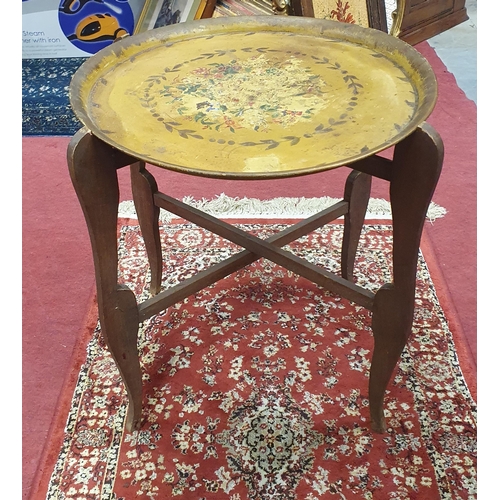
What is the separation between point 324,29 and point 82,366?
99 cm

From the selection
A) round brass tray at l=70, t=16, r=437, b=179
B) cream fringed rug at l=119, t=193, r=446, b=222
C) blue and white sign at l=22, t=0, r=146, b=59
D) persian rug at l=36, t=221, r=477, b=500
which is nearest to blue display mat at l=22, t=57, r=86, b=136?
blue and white sign at l=22, t=0, r=146, b=59

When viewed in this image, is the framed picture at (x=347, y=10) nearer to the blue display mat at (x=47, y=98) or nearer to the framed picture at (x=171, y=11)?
the framed picture at (x=171, y=11)

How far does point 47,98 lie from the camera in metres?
2.65

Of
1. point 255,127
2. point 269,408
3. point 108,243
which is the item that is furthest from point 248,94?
point 269,408

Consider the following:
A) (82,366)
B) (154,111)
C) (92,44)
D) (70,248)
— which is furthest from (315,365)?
(92,44)

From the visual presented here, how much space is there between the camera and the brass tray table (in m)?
1.00

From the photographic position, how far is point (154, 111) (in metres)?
1.13

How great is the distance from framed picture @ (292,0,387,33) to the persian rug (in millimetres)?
1388

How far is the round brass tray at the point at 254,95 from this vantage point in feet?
3.25

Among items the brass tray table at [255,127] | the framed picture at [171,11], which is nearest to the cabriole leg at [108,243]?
the brass tray table at [255,127]

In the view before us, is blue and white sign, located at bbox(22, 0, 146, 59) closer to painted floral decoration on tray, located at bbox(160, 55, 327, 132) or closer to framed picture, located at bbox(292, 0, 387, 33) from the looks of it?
framed picture, located at bbox(292, 0, 387, 33)

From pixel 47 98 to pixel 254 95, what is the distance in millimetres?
1771

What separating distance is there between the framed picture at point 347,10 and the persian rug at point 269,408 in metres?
1.39

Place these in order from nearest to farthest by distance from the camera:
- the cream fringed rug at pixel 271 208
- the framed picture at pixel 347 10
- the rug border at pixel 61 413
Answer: the rug border at pixel 61 413 → the cream fringed rug at pixel 271 208 → the framed picture at pixel 347 10
